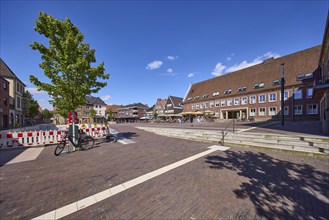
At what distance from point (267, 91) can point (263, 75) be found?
17.2 ft

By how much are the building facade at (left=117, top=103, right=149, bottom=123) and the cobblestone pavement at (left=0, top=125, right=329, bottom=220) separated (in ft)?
220

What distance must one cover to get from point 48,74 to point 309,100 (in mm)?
37856

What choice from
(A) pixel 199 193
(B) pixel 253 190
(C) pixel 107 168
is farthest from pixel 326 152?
(C) pixel 107 168

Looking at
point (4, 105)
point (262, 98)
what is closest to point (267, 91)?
point (262, 98)

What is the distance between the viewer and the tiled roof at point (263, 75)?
1135 inches

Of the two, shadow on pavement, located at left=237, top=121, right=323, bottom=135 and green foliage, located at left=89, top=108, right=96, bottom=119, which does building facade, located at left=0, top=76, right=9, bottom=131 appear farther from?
shadow on pavement, located at left=237, top=121, right=323, bottom=135

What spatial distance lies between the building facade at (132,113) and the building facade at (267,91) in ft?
111

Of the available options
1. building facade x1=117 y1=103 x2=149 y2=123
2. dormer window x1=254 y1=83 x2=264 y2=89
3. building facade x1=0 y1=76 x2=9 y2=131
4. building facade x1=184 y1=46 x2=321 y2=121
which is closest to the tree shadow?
building facade x1=184 y1=46 x2=321 y2=121

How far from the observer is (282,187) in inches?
141

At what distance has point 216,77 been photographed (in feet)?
158

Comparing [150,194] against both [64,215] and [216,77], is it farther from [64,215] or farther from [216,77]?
[216,77]

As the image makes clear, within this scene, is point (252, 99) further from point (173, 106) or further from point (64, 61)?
point (64, 61)

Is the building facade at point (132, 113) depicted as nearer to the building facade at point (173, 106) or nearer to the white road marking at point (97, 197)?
the building facade at point (173, 106)

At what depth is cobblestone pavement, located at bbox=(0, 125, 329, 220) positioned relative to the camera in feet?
9.00
